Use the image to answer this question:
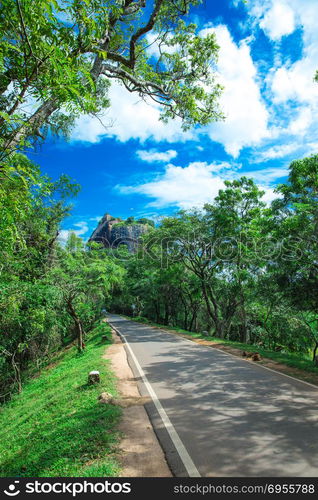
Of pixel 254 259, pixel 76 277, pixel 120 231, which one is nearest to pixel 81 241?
pixel 76 277

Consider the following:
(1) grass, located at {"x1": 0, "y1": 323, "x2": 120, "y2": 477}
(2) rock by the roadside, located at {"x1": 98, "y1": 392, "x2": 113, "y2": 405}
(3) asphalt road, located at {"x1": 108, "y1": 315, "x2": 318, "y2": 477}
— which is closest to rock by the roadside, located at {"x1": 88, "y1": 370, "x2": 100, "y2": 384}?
(1) grass, located at {"x1": 0, "y1": 323, "x2": 120, "y2": 477}

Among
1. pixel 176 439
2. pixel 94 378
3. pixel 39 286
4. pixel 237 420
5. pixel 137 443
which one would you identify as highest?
pixel 39 286

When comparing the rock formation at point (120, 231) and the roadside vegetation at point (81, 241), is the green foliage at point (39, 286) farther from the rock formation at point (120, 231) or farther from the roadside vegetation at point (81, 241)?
the rock formation at point (120, 231)

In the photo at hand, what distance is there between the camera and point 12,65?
351 cm

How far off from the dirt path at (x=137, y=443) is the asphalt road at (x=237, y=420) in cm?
17

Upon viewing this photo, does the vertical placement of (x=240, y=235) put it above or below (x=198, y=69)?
below

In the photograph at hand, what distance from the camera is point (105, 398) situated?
21.6ft

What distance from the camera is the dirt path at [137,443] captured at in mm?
3773

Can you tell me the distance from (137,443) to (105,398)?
2.24 meters

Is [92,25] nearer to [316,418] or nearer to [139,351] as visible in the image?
[316,418]

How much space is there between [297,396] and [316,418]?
1.39m

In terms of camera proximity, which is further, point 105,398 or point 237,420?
point 105,398

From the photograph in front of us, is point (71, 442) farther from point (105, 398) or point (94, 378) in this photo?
point (94, 378)

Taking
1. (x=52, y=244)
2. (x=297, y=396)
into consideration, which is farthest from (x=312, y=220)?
(x=52, y=244)
